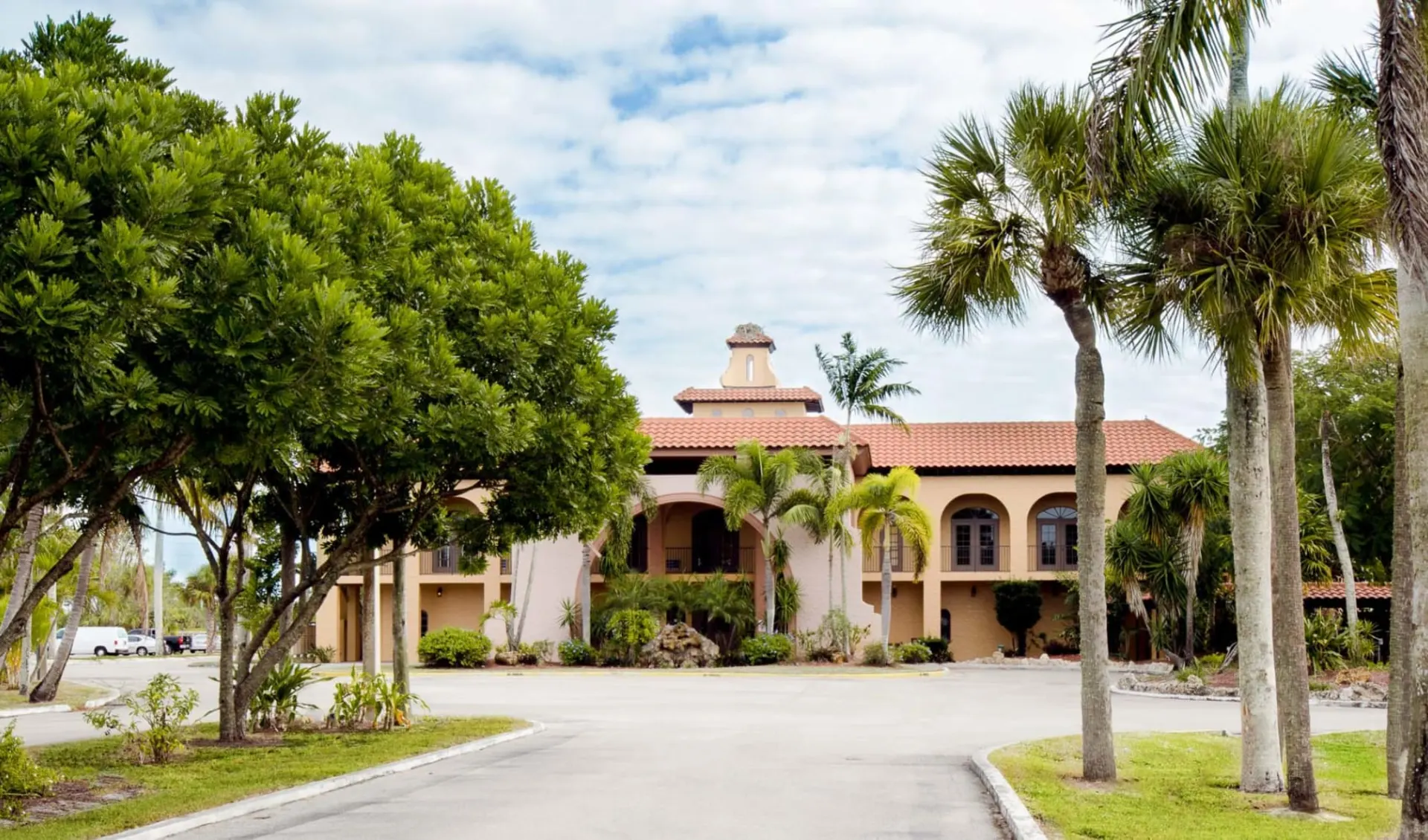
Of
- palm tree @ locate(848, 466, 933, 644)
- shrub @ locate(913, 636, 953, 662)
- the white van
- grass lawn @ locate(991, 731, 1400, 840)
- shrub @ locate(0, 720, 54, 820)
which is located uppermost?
palm tree @ locate(848, 466, 933, 644)

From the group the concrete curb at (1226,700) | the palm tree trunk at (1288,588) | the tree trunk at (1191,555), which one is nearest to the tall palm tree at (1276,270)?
the palm tree trunk at (1288,588)

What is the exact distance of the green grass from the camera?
10547 millimetres

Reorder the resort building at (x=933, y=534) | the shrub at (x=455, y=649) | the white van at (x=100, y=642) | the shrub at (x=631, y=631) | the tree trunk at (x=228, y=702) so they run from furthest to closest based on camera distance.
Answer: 1. the white van at (x=100, y=642)
2. the resort building at (x=933, y=534)
3. the shrub at (x=455, y=649)
4. the shrub at (x=631, y=631)
5. the tree trunk at (x=228, y=702)

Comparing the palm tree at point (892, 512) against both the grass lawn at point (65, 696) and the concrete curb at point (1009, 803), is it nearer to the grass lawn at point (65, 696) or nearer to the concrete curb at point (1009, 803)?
the grass lawn at point (65, 696)

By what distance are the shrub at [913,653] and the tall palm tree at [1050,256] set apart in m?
27.8

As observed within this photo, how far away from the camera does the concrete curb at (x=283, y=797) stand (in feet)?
32.9

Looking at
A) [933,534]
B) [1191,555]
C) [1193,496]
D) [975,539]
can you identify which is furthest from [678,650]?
[1193,496]

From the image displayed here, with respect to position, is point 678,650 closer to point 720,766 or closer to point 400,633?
point 400,633

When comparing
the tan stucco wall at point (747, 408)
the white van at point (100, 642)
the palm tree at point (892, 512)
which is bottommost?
the white van at point (100, 642)

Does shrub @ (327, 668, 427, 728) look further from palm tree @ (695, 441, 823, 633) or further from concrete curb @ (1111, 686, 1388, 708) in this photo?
palm tree @ (695, 441, 823, 633)

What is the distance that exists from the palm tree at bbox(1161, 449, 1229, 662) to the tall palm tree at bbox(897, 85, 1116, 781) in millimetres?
19348

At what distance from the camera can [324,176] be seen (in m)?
12.9

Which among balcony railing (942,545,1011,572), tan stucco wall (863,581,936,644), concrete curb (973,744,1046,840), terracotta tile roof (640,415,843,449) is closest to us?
concrete curb (973,744,1046,840)

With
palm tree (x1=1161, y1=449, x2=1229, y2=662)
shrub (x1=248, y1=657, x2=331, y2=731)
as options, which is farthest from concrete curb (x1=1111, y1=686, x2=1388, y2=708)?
shrub (x1=248, y1=657, x2=331, y2=731)
